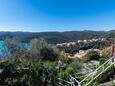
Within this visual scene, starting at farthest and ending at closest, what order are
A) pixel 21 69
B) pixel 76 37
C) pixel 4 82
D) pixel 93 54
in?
pixel 76 37
pixel 93 54
pixel 21 69
pixel 4 82

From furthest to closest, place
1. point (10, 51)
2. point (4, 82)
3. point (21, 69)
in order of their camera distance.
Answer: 1. point (10, 51)
2. point (21, 69)
3. point (4, 82)

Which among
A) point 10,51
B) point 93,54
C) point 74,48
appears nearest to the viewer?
point 10,51

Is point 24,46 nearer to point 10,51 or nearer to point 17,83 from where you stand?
point 10,51

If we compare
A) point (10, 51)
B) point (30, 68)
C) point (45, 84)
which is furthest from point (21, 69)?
point (10, 51)

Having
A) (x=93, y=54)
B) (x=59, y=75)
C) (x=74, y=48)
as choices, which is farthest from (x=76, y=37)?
(x=59, y=75)

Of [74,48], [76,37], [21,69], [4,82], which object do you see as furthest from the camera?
[76,37]

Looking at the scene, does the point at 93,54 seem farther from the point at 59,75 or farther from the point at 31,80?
the point at 31,80

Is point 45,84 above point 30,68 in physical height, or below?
below

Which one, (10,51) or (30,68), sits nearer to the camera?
(30,68)

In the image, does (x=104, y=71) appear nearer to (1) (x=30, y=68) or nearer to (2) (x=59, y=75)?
(2) (x=59, y=75)

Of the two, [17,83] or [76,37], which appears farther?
[76,37]
